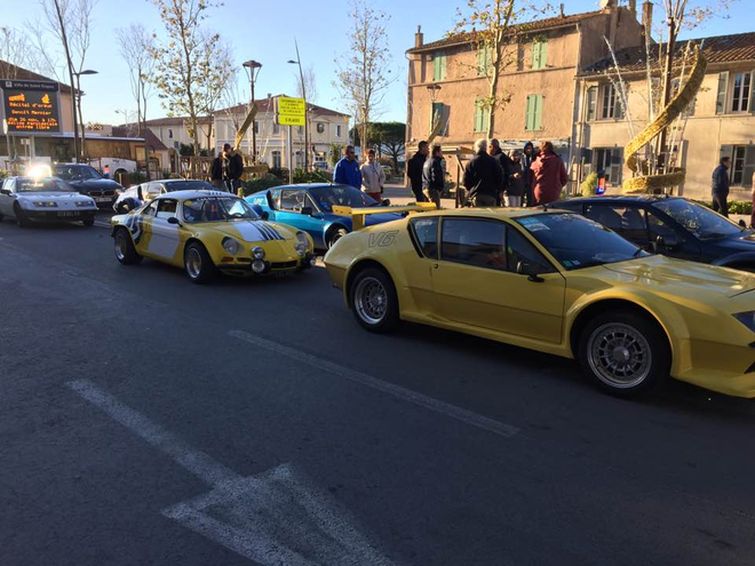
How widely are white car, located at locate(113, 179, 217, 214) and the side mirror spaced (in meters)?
10.8

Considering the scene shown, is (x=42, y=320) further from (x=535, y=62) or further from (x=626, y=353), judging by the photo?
(x=535, y=62)

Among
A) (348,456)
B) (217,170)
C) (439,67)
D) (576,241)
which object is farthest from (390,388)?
(439,67)

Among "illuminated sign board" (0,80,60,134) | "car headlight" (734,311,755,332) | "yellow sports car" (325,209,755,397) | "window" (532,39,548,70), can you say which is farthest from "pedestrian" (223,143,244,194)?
"window" (532,39,548,70)

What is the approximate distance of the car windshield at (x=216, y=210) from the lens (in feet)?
30.1

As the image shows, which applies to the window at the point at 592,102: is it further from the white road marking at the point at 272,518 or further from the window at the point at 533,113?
the white road marking at the point at 272,518

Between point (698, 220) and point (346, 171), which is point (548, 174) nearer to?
point (346, 171)

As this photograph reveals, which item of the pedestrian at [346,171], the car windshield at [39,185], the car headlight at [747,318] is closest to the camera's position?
the car headlight at [747,318]

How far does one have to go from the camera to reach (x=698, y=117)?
92.0 feet

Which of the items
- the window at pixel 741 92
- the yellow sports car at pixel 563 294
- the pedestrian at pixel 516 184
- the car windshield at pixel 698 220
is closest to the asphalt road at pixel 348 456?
the yellow sports car at pixel 563 294

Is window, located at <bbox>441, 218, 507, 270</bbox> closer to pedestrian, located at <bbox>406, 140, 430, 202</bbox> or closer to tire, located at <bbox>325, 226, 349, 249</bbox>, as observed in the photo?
tire, located at <bbox>325, 226, 349, 249</bbox>

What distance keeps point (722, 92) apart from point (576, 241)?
90.2ft

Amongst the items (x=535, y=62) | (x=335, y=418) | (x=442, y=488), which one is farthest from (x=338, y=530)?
(x=535, y=62)

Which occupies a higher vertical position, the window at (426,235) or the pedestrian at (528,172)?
the pedestrian at (528,172)

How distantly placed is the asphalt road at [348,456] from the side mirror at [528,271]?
803mm
